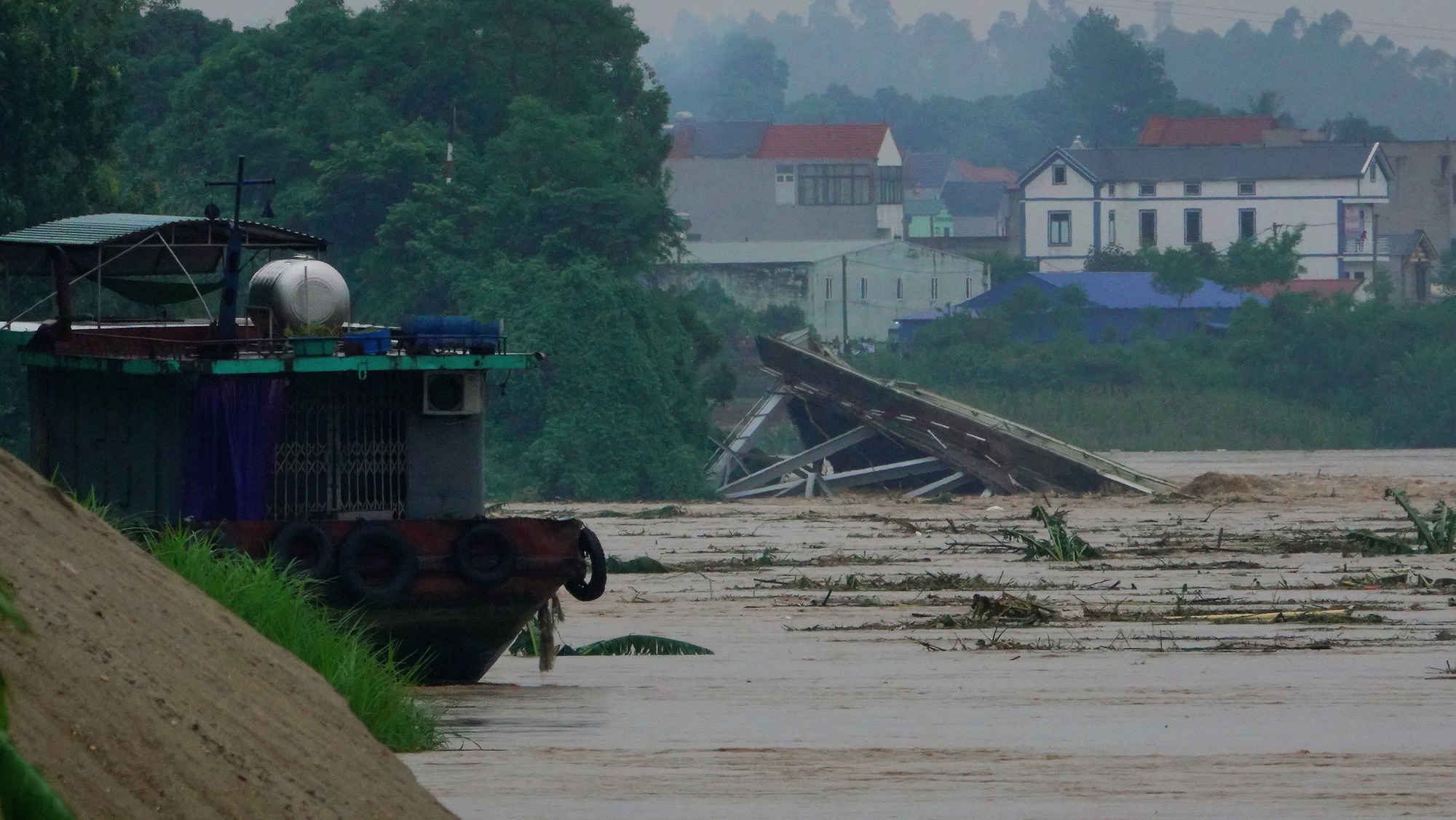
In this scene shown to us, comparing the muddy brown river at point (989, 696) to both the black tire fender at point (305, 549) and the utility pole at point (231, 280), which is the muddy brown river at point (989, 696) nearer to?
the black tire fender at point (305, 549)

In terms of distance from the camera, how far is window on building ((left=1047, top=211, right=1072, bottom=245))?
9681 cm

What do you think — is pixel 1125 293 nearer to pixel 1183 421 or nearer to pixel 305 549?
pixel 1183 421

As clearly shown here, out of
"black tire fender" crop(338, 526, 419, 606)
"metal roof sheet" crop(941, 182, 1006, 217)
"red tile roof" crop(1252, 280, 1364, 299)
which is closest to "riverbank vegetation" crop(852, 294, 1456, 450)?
"red tile roof" crop(1252, 280, 1364, 299)

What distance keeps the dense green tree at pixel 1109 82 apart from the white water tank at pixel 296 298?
150812 mm

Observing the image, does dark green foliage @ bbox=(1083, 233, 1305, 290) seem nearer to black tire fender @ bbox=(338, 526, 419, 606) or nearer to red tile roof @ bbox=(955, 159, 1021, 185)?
black tire fender @ bbox=(338, 526, 419, 606)

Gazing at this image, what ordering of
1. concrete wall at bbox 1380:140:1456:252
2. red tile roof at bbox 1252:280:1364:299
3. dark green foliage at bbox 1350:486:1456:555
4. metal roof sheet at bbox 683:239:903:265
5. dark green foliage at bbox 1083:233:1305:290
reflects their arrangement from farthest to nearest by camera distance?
concrete wall at bbox 1380:140:1456:252, metal roof sheet at bbox 683:239:903:265, red tile roof at bbox 1252:280:1364:299, dark green foliage at bbox 1083:233:1305:290, dark green foliage at bbox 1350:486:1456:555

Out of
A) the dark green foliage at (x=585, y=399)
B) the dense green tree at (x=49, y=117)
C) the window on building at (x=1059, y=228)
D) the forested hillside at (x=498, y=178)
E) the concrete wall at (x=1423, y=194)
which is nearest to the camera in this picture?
the dense green tree at (x=49, y=117)

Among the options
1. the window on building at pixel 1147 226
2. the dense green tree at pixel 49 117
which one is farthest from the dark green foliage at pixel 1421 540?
the window on building at pixel 1147 226

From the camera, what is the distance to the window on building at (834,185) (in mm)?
110250

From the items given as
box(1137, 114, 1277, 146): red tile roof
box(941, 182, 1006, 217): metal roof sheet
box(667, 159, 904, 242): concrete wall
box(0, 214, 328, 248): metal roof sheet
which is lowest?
box(0, 214, 328, 248): metal roof sheet

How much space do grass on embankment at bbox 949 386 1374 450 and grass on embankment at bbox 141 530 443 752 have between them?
2050 inches

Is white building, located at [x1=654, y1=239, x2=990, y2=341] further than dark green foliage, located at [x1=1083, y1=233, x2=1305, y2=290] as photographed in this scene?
Yes

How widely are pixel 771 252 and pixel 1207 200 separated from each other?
20.2 m

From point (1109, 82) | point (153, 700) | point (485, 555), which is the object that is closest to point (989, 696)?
point (485, 555)
